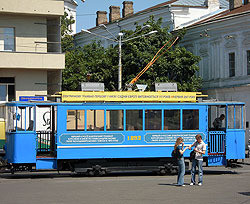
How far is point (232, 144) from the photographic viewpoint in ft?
68.4

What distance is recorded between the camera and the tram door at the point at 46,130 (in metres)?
20.3

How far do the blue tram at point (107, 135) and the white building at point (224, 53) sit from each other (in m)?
20.0

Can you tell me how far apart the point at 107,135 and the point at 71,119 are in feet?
4.38

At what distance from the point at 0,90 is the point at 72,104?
43.1 feet

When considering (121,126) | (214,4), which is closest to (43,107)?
(121,126)

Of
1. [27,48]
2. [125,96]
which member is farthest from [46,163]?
[27,48]

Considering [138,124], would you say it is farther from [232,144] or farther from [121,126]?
[232,144]

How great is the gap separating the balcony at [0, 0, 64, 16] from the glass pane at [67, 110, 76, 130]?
507 inches

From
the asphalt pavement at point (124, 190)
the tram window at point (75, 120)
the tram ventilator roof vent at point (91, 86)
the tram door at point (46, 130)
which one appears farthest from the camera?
the tram ventilator roof vent at point (91, 86)

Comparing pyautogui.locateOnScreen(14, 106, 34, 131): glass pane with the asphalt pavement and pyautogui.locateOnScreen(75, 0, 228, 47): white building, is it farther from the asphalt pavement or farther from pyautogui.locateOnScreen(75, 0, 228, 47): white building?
pyautogui.locateOnScreen(75, 0, 228, 47): white building

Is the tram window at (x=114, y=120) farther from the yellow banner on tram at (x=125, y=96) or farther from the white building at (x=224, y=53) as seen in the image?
the white building at (x=224, y=53)

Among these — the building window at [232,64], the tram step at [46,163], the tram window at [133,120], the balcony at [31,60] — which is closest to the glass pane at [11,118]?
the tram step at [46,163]

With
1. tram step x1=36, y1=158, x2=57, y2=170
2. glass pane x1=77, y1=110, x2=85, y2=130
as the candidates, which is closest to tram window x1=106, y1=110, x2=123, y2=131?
glass pane x1=77, y1=110, x2=85, y2=130

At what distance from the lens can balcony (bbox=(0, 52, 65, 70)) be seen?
102 ft
